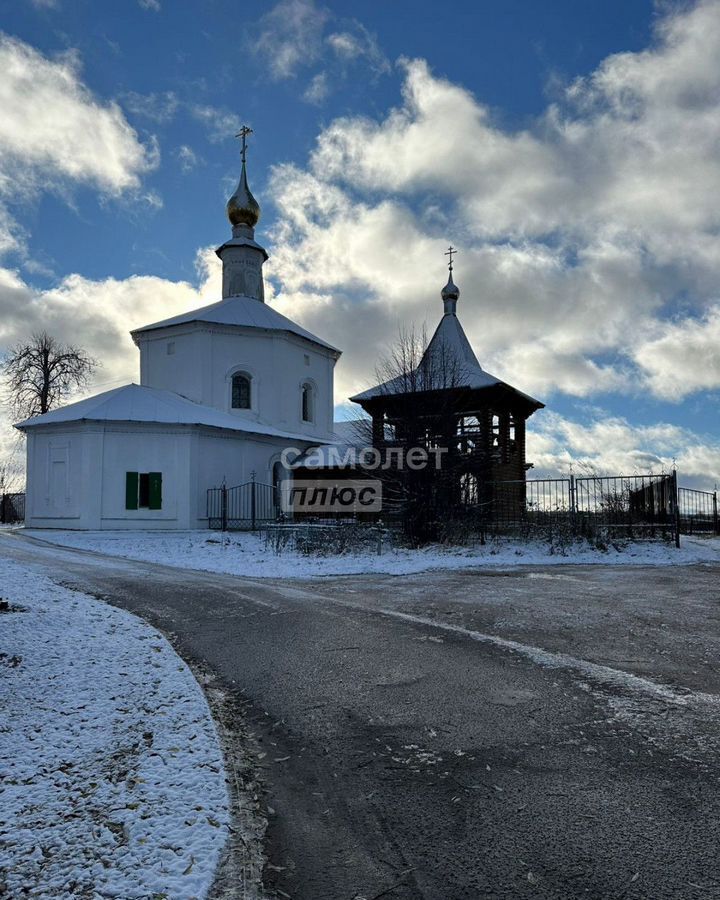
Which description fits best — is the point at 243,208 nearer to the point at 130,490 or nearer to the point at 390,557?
the point at 130,490

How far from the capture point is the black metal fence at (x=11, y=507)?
36844mm

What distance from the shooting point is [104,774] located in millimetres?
3570

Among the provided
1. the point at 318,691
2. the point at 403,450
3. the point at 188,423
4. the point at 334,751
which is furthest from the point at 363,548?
the point at 334,751

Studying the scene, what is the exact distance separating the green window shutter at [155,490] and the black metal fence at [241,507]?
1851mm

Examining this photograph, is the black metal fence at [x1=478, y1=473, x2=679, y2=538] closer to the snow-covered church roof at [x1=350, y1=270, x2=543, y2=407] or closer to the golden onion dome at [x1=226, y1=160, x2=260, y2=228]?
the snow-covered church roof at [x1=350, y1=270, x2=543, y2=407]

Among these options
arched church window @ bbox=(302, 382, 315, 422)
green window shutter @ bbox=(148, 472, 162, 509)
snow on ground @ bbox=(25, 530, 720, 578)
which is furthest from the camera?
arched church window @ bbox=(302, 382, 315, 422)

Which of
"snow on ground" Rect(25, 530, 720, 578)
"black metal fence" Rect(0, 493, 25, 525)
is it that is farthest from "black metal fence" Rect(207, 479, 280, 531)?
"black metal fence" Rect(0, 493, 25, 525)

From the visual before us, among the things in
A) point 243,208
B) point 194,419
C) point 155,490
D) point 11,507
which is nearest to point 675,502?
point 194,419

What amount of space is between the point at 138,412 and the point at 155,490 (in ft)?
10.1

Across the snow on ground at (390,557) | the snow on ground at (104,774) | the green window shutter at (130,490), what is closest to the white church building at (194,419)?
the green window shutter at (130,490)

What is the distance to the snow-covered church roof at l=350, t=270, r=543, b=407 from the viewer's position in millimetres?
20016

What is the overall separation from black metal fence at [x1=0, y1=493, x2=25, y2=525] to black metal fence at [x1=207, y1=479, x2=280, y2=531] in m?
16.2

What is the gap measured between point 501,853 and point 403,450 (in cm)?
1628

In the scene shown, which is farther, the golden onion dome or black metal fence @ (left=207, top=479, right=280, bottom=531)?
the golden onion dome
